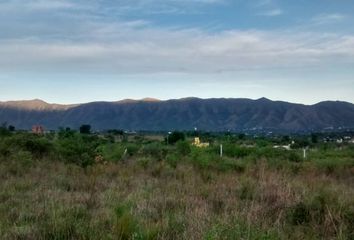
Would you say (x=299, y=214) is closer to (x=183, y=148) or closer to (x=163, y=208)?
(x=163, y=208)

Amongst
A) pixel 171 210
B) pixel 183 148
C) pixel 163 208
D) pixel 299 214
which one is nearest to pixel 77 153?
pixel 183 148

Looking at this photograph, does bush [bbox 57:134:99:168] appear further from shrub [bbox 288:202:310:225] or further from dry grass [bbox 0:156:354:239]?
shrub [bbox 288:202:310:225]

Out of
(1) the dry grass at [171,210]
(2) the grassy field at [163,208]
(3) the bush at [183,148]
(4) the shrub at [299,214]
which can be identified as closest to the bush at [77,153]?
(2) the grassy field at [163,208]

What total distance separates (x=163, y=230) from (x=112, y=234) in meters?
0.74

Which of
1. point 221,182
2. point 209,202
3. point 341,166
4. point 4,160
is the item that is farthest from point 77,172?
point 341,166

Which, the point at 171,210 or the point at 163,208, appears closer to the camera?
the point at 171,210

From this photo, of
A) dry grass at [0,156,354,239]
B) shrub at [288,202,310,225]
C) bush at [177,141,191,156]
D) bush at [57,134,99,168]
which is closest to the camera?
dry grass at [0,156,354,239]

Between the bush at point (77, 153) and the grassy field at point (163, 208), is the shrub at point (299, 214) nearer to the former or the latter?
the grassy field at point (163, 208)

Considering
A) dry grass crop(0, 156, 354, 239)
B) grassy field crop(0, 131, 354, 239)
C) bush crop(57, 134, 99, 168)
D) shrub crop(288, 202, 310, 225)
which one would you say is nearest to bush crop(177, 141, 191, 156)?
bush crop(57, 134, 99, 168)

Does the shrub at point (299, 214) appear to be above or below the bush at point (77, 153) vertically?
below

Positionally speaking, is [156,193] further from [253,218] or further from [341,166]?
[341,166]

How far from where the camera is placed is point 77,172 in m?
18.9

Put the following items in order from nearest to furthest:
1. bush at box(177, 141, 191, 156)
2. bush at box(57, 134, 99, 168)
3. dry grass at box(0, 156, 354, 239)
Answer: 1. dry grass at box(0, 156, 354, 239)
2. bush at box(57, 134, 99, 168)
3. bush at box(177, 141, 191, 156)

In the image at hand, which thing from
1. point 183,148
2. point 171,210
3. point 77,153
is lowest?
point 183,148
